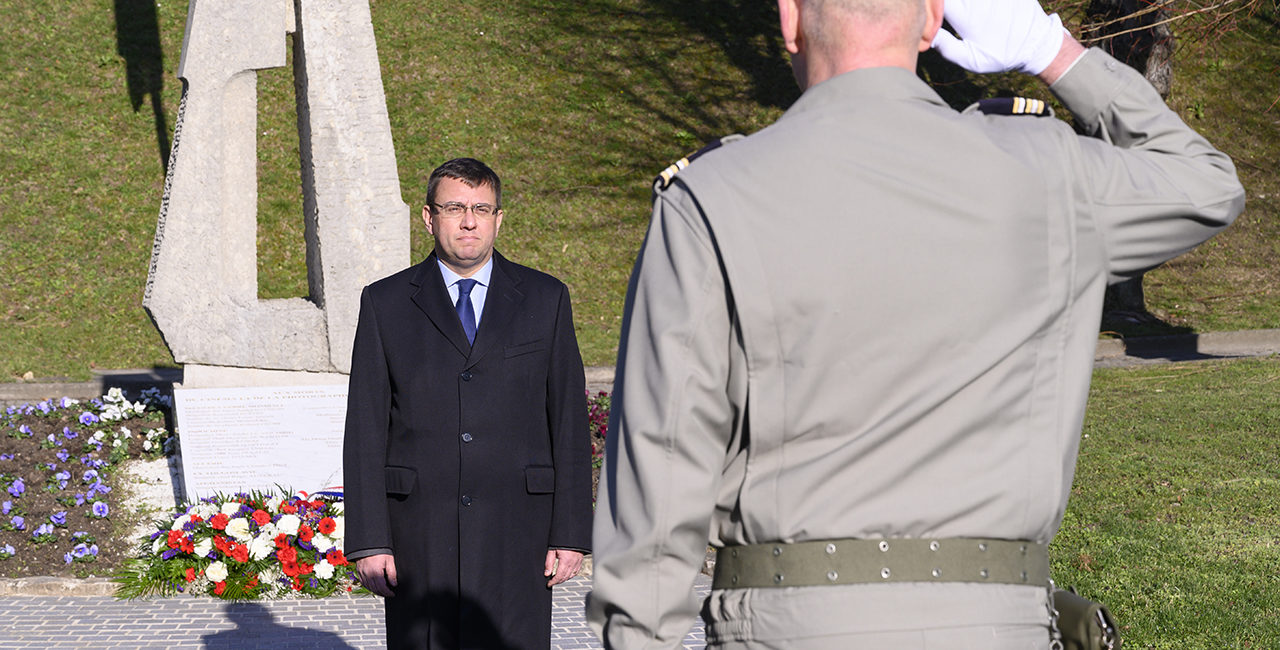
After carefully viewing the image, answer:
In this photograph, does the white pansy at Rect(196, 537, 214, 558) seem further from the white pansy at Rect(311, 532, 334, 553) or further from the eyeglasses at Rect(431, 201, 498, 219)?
the eyeglasses at Rect(431, 201, 498, 219)

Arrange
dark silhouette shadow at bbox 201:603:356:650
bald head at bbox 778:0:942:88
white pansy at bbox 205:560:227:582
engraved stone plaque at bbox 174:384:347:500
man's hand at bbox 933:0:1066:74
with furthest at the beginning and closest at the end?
engraved stone plaque at bbox 174:384:347:500
white pansy at bbox 205:560:227:582
dark silhouette shadow at bbox 201:603:356:650
man's hand at bbox 933:0:1066:74
bald head at bbox 778:0:942:88

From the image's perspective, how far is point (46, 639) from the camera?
5812 mm

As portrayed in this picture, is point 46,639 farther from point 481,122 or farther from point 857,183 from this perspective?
point 481,122

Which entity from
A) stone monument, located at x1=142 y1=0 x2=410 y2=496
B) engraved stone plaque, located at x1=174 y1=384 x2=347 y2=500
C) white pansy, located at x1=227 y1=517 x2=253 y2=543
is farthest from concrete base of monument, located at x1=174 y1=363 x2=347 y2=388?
white pansy, located at x1=227 y1=517 x2=253 y2=543

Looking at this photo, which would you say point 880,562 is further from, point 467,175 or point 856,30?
point 467,175

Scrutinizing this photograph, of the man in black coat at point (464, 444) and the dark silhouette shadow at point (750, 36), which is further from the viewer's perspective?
the dark silhouette shadow at point (750, 36)

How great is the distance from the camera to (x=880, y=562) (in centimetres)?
180

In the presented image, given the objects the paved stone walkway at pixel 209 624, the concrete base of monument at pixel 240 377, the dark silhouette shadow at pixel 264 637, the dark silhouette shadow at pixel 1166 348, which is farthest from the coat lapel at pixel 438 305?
the dark silhouette shadow at pixel 1166 348

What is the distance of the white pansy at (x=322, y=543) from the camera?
21.8 ft

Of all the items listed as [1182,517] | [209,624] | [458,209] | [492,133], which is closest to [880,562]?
[458,209]

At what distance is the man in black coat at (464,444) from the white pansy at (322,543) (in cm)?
303

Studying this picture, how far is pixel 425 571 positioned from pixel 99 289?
41.1ft

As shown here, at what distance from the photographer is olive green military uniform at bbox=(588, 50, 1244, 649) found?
1.78 metres

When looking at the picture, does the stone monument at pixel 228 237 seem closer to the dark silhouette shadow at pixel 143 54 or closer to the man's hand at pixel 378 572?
the man's hand at pixel 378 572
